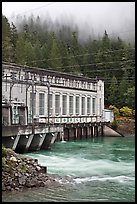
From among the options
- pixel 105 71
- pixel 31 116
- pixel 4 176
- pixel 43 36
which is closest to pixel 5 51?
pixel 105 71

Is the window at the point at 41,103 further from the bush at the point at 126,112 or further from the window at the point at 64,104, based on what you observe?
the bush at the point at 126,112

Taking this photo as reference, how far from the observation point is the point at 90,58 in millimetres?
54688

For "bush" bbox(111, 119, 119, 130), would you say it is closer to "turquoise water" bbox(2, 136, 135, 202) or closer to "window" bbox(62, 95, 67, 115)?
"window" bbox(62, 95, 67, 115)

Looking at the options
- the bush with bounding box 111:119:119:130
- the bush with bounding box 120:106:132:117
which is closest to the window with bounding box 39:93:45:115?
the bush with bounding box 111:119:119:130

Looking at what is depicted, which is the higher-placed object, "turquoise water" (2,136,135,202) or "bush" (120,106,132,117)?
"bush" (120,106,132,117)

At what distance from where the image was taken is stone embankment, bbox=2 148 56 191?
1166 cm

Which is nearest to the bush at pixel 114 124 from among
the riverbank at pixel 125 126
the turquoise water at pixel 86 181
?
the riverbank at pixel 125 126

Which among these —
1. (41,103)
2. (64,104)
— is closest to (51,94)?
(41,103)

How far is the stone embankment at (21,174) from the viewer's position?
38.3ft

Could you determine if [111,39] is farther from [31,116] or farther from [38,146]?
[38,146]

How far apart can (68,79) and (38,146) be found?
13.3 metres

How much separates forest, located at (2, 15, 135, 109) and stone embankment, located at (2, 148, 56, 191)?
3369 cm

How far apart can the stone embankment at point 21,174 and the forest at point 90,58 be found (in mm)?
33693

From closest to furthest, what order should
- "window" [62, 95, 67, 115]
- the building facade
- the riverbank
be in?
the building facade, "window" [62, 95, 67, 115], the riverbank
